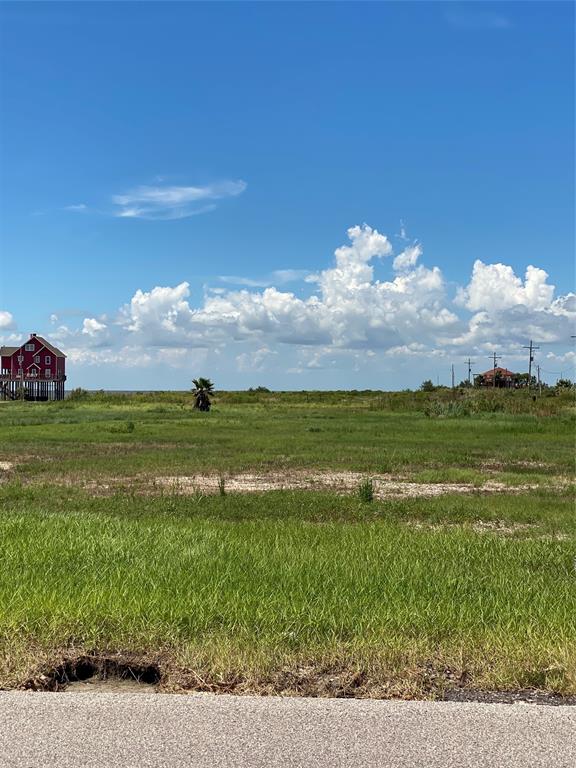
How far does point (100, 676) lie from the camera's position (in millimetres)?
4668

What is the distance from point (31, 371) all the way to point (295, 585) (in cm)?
9384

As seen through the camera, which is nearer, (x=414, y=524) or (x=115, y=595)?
(x=115, y=595)

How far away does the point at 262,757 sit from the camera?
3385 millimetres

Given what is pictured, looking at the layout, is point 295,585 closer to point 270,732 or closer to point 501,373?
point 270,732

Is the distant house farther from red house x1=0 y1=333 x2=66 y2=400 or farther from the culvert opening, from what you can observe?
the culvert opening

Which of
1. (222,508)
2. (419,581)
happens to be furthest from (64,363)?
(419,581)

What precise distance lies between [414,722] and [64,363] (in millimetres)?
99461

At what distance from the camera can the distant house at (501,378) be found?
128125mm

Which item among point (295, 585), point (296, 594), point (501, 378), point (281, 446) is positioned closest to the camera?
point (296, 594)

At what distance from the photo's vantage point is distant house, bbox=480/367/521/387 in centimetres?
12812

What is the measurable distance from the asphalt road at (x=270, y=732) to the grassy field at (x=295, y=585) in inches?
14.8

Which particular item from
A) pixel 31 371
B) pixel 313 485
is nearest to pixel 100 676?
pixel 313 485

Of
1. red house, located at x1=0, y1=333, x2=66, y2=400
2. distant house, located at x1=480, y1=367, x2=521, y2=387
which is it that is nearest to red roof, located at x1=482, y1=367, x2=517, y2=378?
distant house, located at x1=480, y1=367, x2=521, y2=387

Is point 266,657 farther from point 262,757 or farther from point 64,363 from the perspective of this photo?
point 64,363
